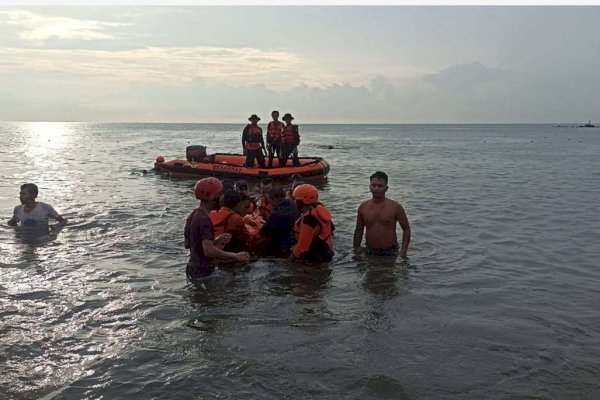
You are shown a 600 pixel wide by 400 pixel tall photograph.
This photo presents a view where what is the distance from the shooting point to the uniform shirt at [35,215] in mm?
10508

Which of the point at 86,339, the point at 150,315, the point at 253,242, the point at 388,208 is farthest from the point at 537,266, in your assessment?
the point at 86,339

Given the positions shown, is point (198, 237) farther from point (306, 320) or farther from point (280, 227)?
point (280, 227)

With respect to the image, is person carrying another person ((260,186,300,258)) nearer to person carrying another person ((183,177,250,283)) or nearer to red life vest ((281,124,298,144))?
person carrying another person ((183,177,250,283))

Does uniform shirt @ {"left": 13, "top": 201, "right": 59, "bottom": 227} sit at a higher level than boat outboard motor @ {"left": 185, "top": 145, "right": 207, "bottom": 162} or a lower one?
lower

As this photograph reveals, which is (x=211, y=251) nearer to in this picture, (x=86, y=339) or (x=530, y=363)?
(x=86, y=339)

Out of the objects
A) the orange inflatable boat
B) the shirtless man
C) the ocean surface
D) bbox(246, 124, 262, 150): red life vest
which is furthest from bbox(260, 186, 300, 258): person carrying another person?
bbox(246, 124, 262, 150): red life vest

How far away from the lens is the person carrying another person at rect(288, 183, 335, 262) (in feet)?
25.1

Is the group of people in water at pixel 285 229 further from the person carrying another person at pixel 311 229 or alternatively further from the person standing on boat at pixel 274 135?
the person standing on boat at pixel 274 135

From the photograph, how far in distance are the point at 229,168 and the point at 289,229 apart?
1285 cm

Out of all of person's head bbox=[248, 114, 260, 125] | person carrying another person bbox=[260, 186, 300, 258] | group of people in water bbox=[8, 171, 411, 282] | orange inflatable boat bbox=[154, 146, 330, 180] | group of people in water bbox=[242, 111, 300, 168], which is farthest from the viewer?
orange inflatable boat bbox=[154, 146, 330, 180]

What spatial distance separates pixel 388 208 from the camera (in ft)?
26.7

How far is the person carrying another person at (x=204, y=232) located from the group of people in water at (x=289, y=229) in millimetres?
14

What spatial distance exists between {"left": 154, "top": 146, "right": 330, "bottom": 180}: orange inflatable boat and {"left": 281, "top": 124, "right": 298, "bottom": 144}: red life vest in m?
1.12

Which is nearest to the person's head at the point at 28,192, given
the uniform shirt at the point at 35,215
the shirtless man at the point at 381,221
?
the uniform shirt at the point at 35,215
